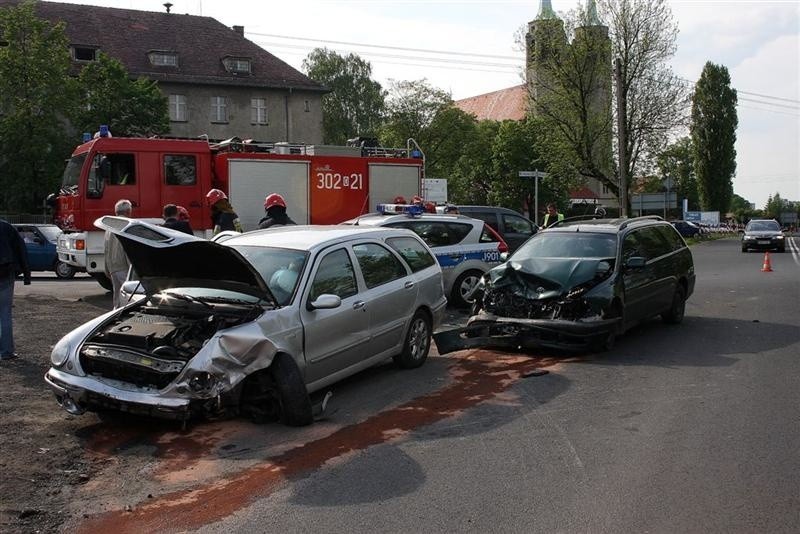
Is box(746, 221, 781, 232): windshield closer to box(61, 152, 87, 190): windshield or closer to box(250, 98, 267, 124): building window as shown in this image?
box(250, 98, 267, 124): building window

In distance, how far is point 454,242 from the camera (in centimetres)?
1266

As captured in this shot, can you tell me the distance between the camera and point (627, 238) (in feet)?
33.7

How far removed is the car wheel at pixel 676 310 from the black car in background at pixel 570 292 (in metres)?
0.70

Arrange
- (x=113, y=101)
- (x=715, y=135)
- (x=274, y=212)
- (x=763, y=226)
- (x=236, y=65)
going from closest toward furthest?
(x=274, y=212)
(x=763, y=226)
(x=113, y=101)
(x=236, y=65)
(x=715, y=135)

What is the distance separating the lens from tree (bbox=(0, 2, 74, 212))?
3431 cm

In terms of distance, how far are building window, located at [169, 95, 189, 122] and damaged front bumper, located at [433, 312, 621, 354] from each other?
40019 millimetres

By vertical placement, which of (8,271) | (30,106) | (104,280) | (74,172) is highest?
(30,106)

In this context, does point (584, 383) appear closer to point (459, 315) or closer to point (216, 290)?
point (216, 290)

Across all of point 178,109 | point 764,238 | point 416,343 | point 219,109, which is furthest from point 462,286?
point 219,109

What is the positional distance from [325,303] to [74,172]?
964 cm

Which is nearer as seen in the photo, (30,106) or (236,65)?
(30,106)

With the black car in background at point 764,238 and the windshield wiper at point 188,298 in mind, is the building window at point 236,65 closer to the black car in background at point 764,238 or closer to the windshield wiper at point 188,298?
the black car in background at point 764,238

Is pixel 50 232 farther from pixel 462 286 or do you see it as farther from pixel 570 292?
pixel 570 292

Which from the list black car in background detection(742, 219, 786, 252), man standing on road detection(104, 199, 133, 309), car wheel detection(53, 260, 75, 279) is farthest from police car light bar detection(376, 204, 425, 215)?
black car in background detection(742, 219, 786, 252)
